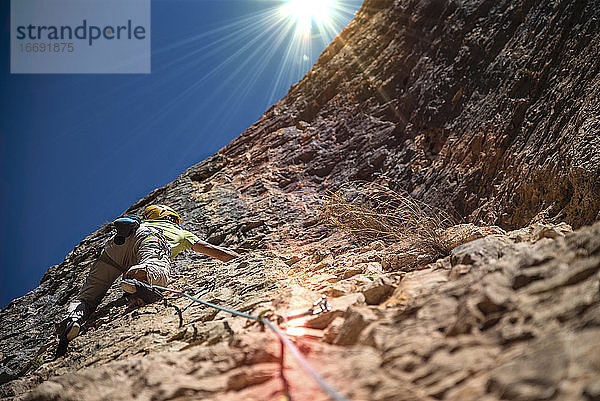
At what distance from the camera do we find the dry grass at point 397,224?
250 centimetres

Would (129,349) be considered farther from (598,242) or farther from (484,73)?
(484,73)

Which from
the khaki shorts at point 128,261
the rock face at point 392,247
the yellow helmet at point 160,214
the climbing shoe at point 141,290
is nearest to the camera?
the rock face at point 392,247

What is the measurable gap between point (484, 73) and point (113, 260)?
16.0 ft

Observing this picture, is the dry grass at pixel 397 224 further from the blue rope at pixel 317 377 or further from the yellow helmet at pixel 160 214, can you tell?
the yellow helmet at pixel 160 214

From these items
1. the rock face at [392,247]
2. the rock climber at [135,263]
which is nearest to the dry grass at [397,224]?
the rock face at [392,247]

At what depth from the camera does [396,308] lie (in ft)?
5.12

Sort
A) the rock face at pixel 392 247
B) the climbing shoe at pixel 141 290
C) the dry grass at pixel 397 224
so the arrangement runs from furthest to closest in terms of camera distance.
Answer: the climbing shoe at pixel 141 290 < the dry grass at pixel 397 224 < the rock face at pixel 392 247

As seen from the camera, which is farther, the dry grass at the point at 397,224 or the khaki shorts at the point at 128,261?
the khaki shorts at the point at 128,261

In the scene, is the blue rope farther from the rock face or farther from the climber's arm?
the climber's arm

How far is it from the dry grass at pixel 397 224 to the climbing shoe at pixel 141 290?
5.63ft

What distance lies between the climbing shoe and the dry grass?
172cm

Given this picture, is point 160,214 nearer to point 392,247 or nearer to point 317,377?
point 392,247

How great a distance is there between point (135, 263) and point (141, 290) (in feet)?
2.12

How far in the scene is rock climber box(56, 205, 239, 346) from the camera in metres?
3.24
